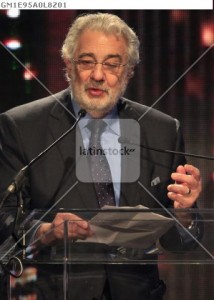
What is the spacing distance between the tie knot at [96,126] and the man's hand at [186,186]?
586 mm

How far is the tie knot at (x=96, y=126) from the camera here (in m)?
2.84

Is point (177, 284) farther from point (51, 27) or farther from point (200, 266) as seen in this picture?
point (51, 27)

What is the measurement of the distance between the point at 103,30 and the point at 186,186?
81cm

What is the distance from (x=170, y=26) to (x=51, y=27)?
50cm

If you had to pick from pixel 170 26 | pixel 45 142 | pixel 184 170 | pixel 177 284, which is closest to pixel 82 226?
pixel 177 284

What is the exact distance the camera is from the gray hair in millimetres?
2877

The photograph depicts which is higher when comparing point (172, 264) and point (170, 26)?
point (170, 26)

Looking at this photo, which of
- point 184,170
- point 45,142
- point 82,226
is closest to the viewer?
point 82,226

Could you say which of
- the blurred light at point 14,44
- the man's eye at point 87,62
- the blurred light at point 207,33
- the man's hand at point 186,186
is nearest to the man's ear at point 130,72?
the man's eye at point 87,62

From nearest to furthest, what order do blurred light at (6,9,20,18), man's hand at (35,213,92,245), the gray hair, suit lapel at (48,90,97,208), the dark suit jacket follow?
man's hand at (35,213,92,245)
the dark suit jacket
suit lapel at (48,90,97,208)
the gray hair
blurred light at (6,9,20,18)

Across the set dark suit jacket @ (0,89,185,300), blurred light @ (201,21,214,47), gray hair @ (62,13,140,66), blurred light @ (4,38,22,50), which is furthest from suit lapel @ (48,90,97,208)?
blurred light @ (201,21,214,47)

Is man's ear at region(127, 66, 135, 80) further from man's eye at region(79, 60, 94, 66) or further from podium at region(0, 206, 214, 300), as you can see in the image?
podium at region(0, 206, 214, 300)

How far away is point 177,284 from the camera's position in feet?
6.86

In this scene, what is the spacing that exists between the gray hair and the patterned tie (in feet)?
0.99
